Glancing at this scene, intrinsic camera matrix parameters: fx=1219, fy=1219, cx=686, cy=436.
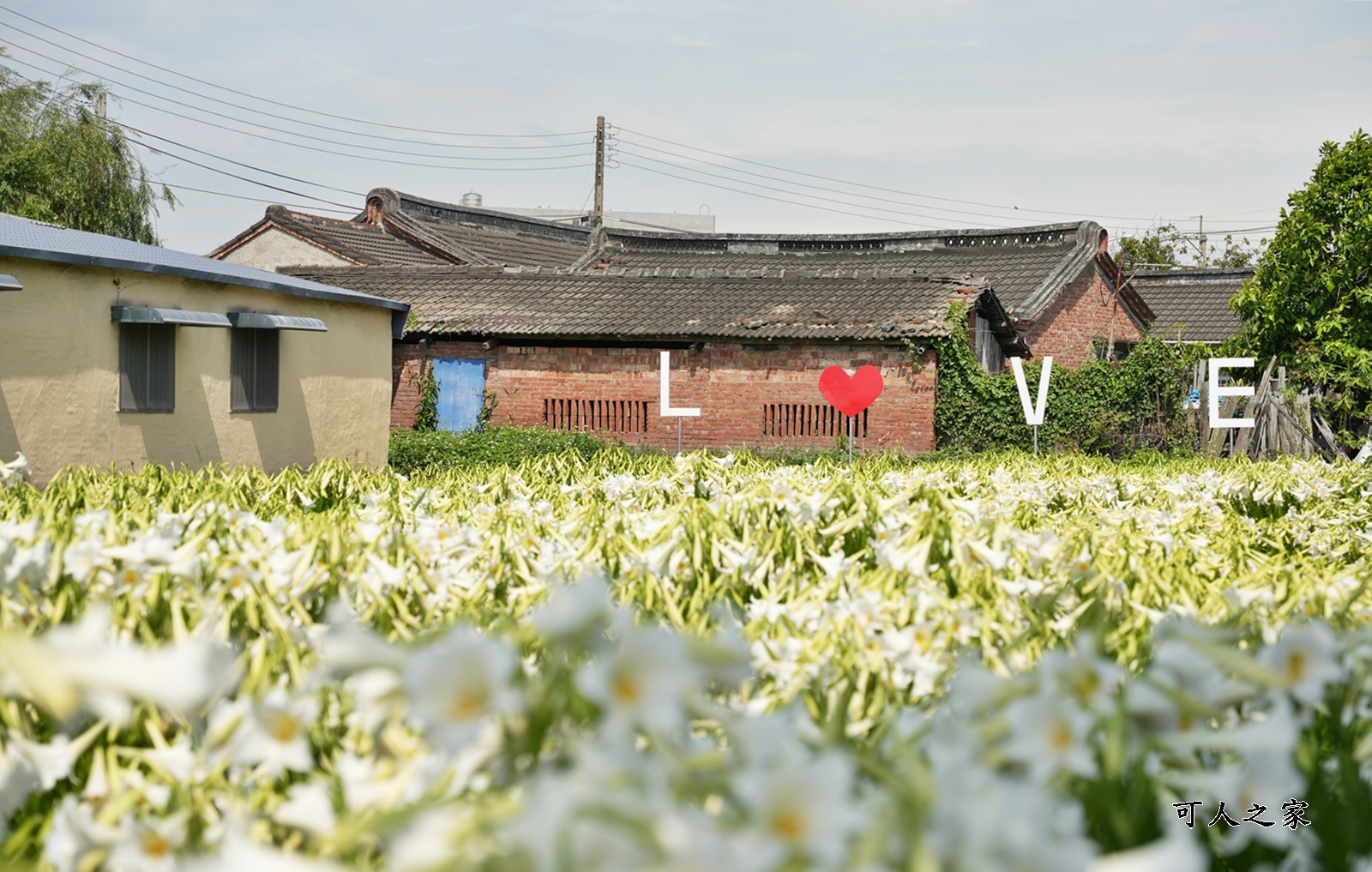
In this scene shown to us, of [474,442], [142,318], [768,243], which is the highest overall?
[768,243]

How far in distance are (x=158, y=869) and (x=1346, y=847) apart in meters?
1.49

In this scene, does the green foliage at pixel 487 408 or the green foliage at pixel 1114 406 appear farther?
the green foliage at pixel 487 408

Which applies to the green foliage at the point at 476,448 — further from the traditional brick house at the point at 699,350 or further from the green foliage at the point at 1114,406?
the green foliage at the point at 1114,406

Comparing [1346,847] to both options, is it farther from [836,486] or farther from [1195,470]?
[1195,470]

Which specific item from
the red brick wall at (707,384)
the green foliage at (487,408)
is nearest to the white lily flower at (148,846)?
the red brick wall at (707,384)

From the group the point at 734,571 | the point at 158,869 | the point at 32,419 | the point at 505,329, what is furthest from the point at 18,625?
the point at 505,329

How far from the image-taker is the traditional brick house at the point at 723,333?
66.3 feet

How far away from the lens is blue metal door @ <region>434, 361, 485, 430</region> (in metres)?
22.2

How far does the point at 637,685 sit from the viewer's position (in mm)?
1236

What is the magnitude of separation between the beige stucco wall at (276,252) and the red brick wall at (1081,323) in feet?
56.2

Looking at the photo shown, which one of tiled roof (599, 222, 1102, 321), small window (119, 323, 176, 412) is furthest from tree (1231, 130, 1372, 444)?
small window (119, 323, 176, 412)

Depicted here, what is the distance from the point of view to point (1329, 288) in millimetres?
17469

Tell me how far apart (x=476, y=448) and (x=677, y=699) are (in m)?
16.4

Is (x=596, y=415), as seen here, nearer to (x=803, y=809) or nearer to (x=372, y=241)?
(x=372, y=241)
